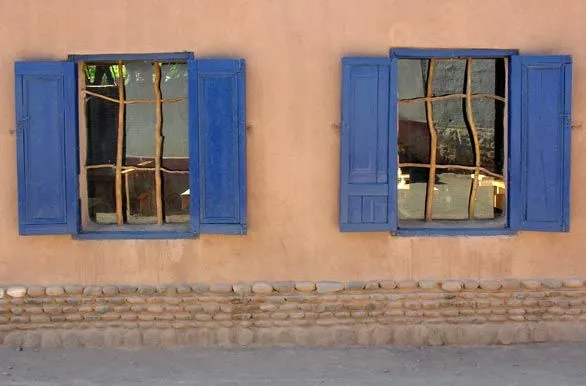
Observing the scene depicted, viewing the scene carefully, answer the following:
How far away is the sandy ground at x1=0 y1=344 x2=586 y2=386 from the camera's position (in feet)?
16.6

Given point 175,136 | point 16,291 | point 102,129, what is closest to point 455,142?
point 175,136

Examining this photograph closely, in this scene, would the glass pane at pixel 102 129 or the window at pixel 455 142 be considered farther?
the glass pane at pixel 102 129

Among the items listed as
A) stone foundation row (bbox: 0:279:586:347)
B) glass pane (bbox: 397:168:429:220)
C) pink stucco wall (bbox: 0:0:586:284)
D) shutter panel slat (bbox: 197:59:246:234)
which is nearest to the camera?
shutter panel slat (bbox: 197:59:246:234)

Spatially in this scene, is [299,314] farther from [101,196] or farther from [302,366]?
[101,196]

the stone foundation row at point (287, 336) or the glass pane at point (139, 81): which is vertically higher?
the glass pane at point (139, 81)

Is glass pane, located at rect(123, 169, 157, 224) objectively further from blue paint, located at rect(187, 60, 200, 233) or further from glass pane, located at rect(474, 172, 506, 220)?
glass pane, located at rect(474, 172, 506, 220)

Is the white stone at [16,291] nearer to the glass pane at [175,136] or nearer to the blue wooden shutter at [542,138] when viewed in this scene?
the glass pane at [175,136]

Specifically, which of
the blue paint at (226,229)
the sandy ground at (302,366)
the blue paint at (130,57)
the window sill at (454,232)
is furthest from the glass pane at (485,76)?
the blue paint at (130,57)

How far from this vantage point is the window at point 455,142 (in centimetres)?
552

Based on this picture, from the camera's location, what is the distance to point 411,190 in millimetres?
5953

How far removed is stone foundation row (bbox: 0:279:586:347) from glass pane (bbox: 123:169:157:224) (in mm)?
621

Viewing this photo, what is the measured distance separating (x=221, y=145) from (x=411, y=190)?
167cm

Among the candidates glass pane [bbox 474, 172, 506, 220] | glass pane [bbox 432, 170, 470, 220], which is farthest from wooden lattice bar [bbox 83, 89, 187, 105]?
glass pane [bbox 474, 172, 506, 220]

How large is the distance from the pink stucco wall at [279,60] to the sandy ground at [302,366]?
27.2 inches
